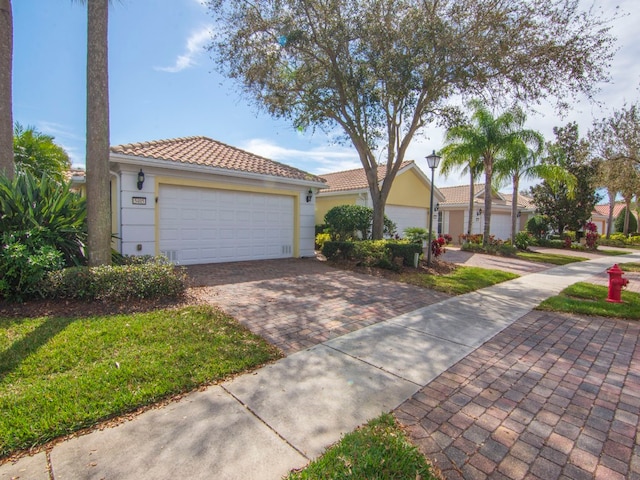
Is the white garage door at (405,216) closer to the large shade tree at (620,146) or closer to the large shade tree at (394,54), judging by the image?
the large shade tree at (394,54)

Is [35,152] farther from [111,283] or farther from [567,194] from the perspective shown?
[567,194]

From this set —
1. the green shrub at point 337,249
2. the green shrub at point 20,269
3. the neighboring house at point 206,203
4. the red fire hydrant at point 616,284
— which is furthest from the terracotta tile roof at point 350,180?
the green shrub at point 20,269

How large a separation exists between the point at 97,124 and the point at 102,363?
15.2ft

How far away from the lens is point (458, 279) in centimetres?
946

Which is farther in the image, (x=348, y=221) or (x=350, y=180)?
(x=350, y=180)

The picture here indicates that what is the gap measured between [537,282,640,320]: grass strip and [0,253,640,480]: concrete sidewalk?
287 cm

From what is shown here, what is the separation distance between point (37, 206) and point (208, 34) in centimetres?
777

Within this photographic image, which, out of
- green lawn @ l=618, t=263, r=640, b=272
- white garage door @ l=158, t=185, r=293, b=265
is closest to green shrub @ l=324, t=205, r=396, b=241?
white garage door @ l=158, t=185, r=293, b=265

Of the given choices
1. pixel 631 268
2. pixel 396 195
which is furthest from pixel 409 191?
pixel 631 268

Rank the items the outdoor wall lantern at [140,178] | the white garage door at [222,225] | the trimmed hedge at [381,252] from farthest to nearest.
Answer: the trimmed hedge at [381,252] → the white garage door at [222,225] → the outdoor wall lantern at [140,178]

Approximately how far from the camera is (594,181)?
22.4 meters

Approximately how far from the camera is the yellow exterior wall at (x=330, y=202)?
16812 mm

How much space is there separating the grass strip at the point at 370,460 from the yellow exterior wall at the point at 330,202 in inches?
572

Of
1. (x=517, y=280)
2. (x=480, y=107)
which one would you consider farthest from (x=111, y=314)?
(x=480, y=107)
